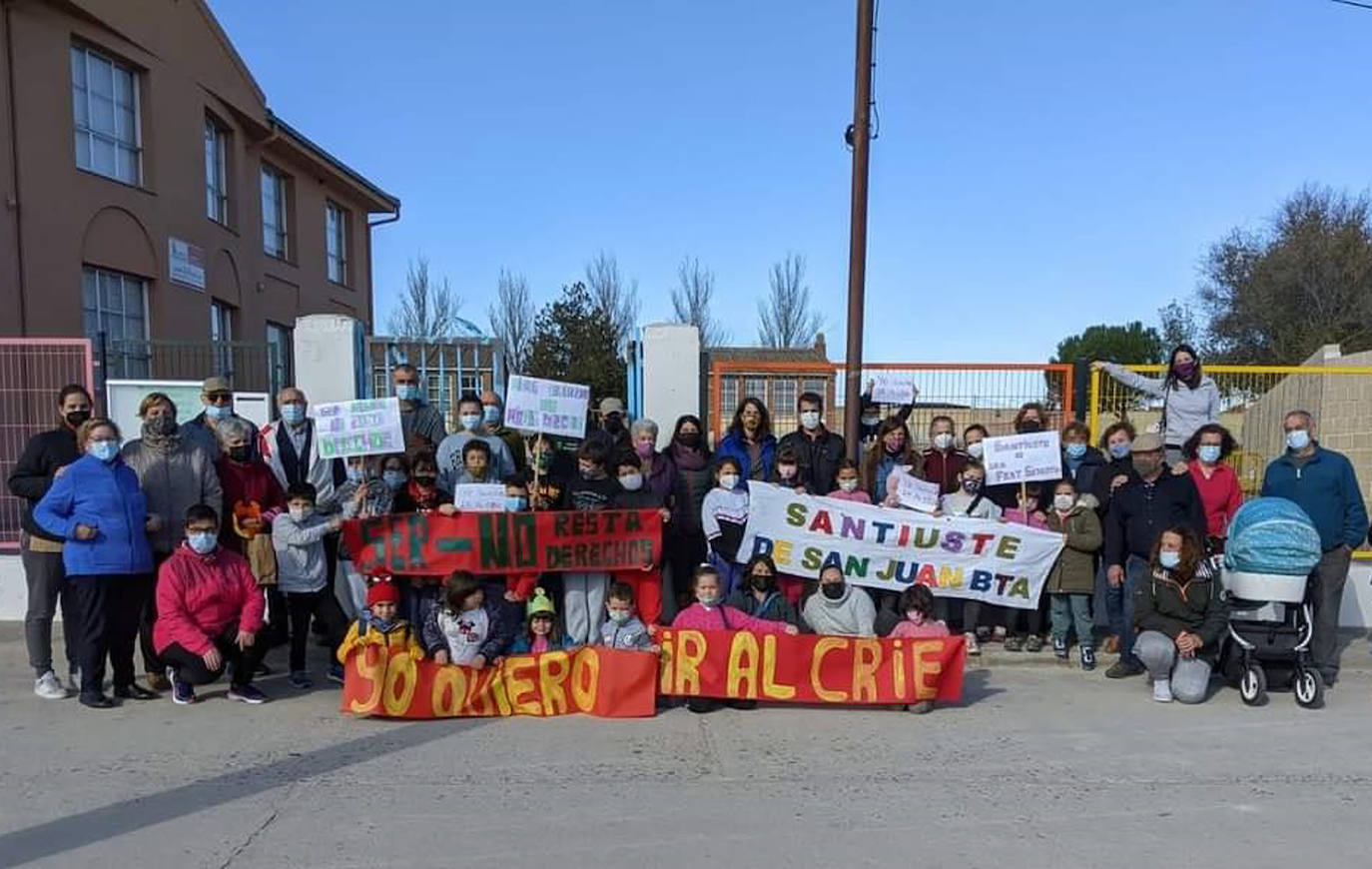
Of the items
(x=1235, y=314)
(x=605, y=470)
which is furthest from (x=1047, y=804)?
(x=1235, y=314)

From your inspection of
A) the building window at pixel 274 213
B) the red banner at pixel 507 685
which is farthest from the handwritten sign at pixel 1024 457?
the building window at pixel 274 213

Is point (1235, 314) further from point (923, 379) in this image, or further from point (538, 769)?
point (538, 769)

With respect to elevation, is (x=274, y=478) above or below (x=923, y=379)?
below

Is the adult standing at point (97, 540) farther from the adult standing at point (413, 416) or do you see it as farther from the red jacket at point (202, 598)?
the adult standing at point (413, 416)

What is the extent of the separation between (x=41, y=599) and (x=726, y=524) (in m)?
4.92

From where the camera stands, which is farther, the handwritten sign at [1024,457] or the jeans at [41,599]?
the handwritten sign at [1024,457]

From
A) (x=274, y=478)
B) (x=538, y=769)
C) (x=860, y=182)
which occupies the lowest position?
(x=538, y=769)

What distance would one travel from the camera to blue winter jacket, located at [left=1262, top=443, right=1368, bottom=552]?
6.71 metres

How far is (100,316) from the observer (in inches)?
622

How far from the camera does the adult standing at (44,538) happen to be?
6242 millimetres

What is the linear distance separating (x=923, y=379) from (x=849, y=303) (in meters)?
1.16

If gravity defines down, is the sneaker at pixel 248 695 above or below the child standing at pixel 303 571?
below

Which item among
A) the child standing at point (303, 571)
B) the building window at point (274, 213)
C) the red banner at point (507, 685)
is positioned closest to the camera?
the red banner at point (507, 685)

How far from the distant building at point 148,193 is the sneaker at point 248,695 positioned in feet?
14.8
